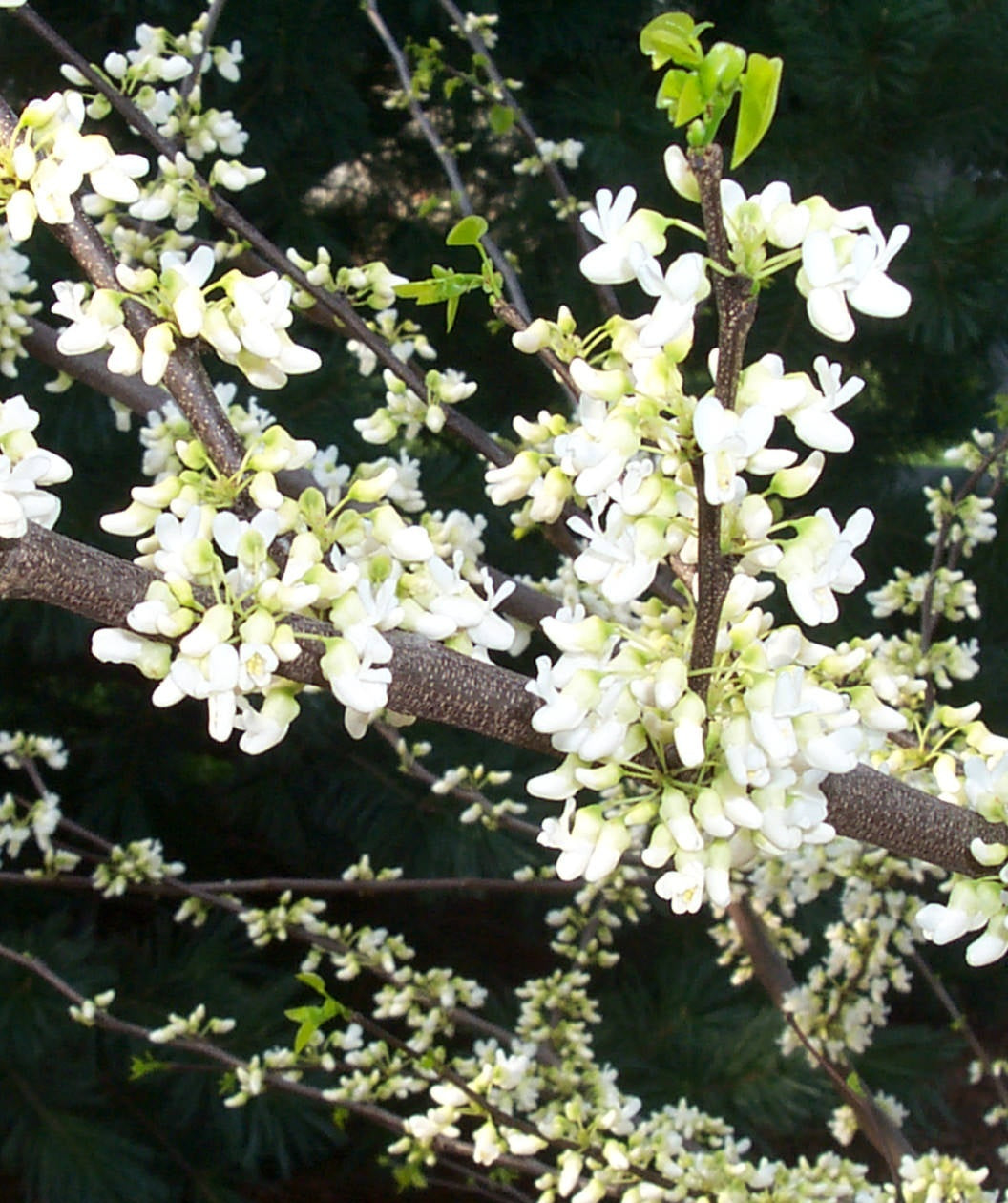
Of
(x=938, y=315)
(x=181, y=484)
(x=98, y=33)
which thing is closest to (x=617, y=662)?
(x=181, y=484)

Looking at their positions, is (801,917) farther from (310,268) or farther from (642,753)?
(642,753)

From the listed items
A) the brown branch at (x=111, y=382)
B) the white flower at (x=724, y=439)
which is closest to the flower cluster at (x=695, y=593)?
the white flower at (x=724, y=439)

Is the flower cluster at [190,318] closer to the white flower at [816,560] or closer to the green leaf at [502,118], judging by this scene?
the white flower at [816,560]

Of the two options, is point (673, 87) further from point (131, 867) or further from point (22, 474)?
point (131, 867)

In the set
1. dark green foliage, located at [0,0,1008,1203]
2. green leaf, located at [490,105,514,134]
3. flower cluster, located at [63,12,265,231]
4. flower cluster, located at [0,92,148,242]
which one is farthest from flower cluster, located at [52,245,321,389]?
dark green foliage, located at [0,0,1008,1203]

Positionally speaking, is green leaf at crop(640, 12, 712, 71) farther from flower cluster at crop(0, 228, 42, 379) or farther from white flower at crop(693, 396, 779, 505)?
flower cluster at crop(0, 228, 42, 379)

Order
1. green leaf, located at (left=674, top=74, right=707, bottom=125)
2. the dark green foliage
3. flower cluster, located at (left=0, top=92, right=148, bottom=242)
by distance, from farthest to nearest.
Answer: the dark green foliage → flower cluster, located at (left=0, top=92, right=148, bottom=242) → green leaf, located at (left=674, top=74, right=707, bottom=125)
